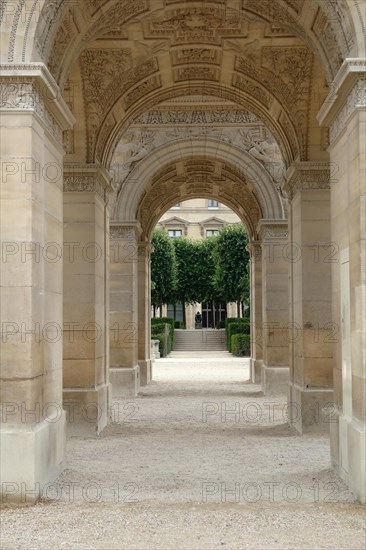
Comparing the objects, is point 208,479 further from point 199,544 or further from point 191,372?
point 191,372

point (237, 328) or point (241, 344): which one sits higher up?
point (237, 328)

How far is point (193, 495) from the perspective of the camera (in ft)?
27.6

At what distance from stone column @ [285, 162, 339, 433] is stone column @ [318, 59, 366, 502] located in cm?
344

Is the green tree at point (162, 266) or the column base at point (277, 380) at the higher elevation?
the green tree at point (162, 266)

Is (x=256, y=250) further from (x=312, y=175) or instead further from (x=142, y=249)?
(x=312, y=175)

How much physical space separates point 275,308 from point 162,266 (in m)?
32.0

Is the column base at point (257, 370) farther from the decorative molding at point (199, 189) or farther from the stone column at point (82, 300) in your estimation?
the stone column at point (82, 300)

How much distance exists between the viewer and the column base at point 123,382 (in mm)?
20219

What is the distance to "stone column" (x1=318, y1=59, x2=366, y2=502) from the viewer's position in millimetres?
7914

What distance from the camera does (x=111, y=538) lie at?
668 centimetres

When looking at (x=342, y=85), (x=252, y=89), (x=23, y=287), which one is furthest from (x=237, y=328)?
(x=23, y=287)

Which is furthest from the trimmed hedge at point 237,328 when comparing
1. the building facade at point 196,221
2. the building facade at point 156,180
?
the building facade at point 156,180

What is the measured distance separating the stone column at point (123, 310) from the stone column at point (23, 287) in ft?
38.8

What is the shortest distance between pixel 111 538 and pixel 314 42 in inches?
278
